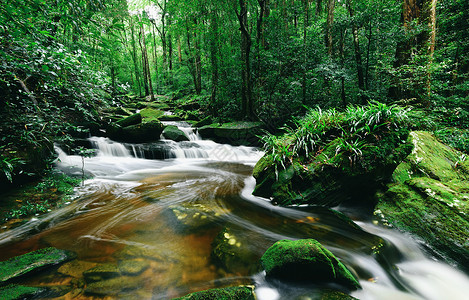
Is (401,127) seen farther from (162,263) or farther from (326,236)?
(162,263)

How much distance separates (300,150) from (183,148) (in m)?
6.49

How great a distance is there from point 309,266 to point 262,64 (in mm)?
12322

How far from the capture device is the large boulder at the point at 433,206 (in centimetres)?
250

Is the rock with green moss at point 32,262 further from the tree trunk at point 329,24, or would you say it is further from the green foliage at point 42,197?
the tree trunk at point 329,24

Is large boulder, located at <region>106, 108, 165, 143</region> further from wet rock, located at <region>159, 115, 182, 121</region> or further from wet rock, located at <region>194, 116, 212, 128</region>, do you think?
wet rock, located at <region>159, 115, 182, 121</region>

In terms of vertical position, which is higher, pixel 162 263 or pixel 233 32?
pixel 233 32

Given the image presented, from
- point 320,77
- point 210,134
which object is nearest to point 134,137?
point 210,134

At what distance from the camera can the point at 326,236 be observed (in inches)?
116

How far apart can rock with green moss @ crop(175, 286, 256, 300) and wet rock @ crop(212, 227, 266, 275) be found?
1.16ft

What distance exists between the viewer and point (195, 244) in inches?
107

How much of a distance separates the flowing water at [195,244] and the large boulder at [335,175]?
1.06 feet

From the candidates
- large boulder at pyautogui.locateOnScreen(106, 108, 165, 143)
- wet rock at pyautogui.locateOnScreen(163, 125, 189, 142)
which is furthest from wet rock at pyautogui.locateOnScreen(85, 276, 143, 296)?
wet rock at pyautogui.locateOnScreen(163, 125, 189, 142)

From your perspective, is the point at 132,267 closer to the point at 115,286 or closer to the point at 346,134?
the point at 115,286

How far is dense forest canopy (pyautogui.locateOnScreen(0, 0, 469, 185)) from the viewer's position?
308 centimetres
